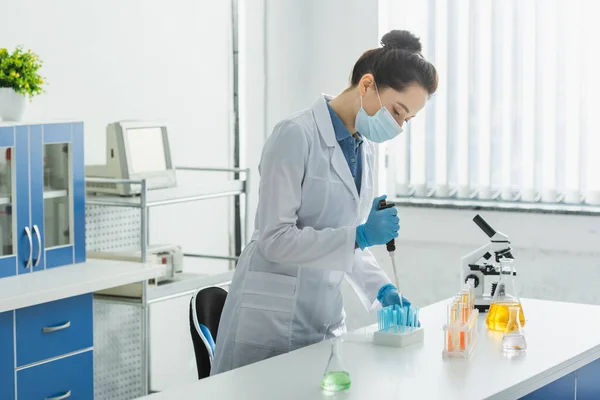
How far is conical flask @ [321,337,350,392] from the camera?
189 centimetres

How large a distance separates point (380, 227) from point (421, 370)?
0.37m

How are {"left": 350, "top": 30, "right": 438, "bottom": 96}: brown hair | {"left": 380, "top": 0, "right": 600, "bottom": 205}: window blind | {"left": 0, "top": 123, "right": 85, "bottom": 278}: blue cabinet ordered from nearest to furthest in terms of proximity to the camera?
{"left": 350, "top": 30, "right": 438, "bottom": 96}: brown hair, {"left": 0, "top": 123, "right": 85, "bottom": 278}: blue cabinet, {"left": 380, "top": 0, "right": 600, "bottom": 205}: window blind

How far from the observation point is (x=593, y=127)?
4.24 meters

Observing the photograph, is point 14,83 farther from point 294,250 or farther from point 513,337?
point 513,337

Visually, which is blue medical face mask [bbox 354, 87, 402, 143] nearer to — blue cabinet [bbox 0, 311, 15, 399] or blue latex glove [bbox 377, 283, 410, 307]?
blue latex glove [bbox 377, 283, 410, 307]

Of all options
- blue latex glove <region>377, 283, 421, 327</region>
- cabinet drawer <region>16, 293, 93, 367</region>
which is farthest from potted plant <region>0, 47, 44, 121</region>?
blue latex glove <region>377, 283, 421, 327</region>

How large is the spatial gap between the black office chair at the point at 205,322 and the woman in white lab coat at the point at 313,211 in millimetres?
41

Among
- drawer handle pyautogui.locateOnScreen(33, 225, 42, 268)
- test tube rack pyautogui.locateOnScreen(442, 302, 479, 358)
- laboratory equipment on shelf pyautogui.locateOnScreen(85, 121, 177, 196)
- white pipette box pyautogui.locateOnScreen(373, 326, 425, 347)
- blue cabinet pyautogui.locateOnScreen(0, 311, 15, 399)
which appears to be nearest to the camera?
test tube rack pyautogui.locateOnScreen(442, 302, 479, 358)

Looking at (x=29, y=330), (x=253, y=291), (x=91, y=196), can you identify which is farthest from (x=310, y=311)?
(x=91, y=196)

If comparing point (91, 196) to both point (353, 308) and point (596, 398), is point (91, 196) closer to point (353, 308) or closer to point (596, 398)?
point (353, 308)

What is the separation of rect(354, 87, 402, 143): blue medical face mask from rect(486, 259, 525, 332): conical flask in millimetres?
472

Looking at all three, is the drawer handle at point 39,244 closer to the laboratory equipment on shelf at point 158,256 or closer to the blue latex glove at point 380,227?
the laboratory equipment on shelf at point 158,256

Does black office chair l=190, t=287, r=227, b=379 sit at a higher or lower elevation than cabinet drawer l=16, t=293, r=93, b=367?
higher

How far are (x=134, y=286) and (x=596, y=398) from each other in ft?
6.19
